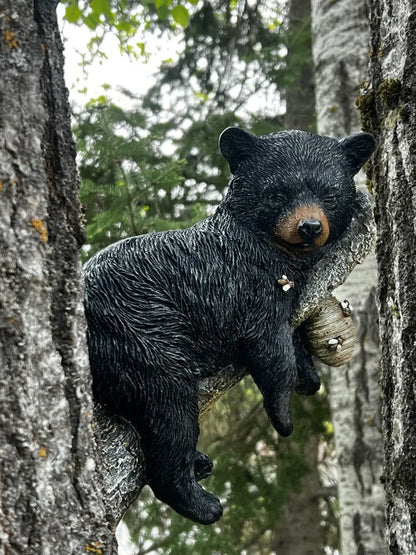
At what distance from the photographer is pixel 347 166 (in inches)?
60.1

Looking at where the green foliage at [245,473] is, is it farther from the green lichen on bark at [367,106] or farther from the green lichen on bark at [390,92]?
the green lichen on bark at [390,92]

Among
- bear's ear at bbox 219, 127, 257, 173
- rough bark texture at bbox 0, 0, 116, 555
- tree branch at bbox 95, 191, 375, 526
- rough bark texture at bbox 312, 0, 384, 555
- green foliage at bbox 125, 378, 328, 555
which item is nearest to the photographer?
rough bark texture at bbox 0, 0, 116, 555

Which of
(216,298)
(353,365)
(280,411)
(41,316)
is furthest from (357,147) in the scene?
(353,365)

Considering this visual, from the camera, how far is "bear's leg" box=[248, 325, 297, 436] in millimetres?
1388

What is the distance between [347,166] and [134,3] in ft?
12.7

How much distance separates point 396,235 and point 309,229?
0.26 metres

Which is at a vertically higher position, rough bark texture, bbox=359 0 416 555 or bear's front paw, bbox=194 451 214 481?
rough bark texture, bbox=359 0 416 555

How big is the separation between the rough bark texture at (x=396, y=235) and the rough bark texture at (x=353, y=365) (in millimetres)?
1691

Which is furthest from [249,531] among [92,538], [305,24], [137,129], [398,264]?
[92,538]

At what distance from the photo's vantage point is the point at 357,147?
5.02 ft

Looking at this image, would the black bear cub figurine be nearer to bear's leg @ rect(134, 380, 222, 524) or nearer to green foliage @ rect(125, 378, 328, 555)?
bear's leg @ rect(134, 380, 222, 524)

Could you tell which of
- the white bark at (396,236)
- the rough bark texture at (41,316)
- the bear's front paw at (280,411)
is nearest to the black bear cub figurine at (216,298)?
the bear's front paw at (280,411)

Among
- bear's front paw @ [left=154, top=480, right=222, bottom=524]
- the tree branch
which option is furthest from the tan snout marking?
bear's front paw @ [left=154, top=480, right=222, bottom=524]

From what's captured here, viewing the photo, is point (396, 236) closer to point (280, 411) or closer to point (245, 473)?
point (280, 411)
